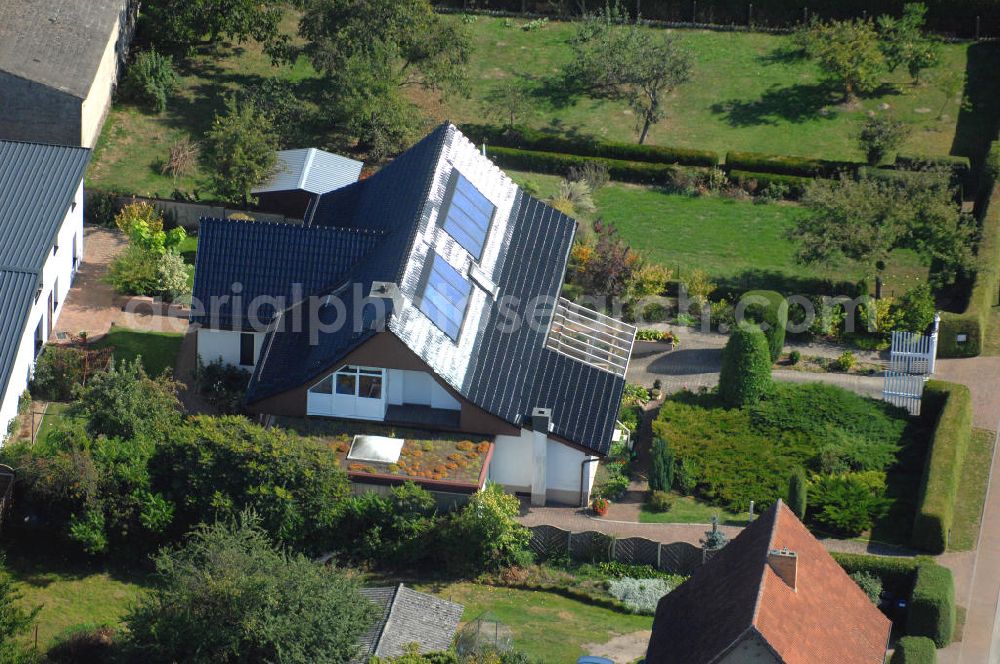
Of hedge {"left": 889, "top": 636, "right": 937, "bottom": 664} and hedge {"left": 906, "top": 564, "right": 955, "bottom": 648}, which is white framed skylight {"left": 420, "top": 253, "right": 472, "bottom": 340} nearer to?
hedge {"left": 906, "top": 564, "right": 955, "bottom": 648}

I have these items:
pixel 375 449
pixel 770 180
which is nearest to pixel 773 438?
pixel 375 449

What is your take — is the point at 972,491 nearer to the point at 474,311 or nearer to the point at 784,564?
the point at 784,564

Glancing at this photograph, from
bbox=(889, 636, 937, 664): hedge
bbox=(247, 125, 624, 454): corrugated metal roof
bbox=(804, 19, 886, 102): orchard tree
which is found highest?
bbox=(804, 19, 886, 102): orchard tree

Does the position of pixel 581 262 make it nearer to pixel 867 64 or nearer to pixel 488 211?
pixel 488 211

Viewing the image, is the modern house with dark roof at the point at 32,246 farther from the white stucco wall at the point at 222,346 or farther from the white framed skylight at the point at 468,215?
the white framed skylight at the point at 468,215

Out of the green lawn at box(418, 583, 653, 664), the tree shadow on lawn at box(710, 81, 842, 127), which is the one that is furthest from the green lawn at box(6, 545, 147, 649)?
the tree shadow on lawn at box(710, 81, 842, 127)

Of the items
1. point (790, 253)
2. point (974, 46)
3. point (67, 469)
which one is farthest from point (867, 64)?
point (67, 469)
